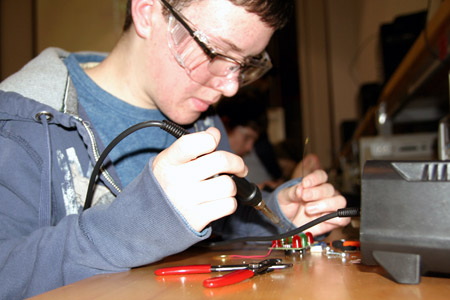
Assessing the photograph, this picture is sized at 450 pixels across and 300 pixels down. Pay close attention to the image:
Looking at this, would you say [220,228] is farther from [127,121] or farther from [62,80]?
[62,80]

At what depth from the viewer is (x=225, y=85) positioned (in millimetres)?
933

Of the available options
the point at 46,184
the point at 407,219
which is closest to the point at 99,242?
the point at 46,184

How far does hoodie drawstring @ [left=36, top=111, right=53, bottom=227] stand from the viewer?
73cm

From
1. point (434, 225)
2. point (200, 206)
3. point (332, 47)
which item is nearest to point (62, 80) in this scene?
point (200, 206)

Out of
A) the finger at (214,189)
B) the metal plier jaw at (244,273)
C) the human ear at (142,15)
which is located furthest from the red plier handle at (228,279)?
the human ear at (142,15)

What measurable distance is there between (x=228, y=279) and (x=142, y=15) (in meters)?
0.72

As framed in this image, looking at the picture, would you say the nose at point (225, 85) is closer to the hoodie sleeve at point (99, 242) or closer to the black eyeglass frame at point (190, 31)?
the black eyeglass frame at point (190, 31)

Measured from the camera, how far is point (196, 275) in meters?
0.52

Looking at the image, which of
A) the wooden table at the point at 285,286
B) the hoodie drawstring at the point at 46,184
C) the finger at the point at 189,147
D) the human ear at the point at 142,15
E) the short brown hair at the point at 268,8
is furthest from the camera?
the human ear at the point at 142,15

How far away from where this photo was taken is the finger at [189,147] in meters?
0.51

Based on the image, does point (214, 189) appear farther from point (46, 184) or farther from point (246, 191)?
point (46, 184)

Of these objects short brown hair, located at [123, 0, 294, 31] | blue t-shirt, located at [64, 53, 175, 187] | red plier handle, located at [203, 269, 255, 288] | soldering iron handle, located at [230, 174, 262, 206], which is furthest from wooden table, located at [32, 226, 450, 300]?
short brown hair, located at [123, 0, 294, 31]

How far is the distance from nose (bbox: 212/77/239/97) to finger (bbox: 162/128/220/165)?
42cm

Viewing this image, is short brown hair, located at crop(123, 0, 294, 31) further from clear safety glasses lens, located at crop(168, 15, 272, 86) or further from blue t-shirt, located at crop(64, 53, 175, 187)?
blue t-shirt, located at crop(64, 53, 175, 187)
